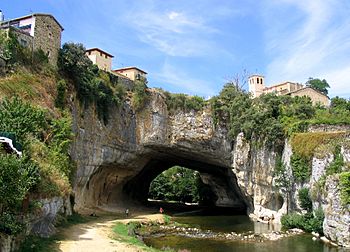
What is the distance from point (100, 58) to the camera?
135ft

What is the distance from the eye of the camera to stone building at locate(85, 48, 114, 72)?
132 feet

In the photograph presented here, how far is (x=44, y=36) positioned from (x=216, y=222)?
21.1 meters

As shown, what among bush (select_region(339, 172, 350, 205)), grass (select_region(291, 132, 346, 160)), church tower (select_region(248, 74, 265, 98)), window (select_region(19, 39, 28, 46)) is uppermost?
church tower (select_region(248, 74, 265, 98))

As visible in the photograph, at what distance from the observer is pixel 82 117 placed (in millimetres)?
31578

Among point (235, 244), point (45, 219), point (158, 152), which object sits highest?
point (158, 152)

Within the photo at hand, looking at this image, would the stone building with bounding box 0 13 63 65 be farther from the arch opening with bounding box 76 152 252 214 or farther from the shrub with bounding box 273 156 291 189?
the shrub with bounding box 273 156 291 189

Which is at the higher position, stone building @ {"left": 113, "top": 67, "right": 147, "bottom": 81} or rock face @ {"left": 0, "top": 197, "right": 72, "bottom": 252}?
stone building @ {"left": 113, "top": 67, "right": 147, "bottom": 81}

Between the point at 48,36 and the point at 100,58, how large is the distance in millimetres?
10808

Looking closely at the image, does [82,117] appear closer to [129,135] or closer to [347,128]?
[129,135]

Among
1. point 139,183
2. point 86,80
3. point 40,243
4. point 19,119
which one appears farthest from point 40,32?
point 139,183

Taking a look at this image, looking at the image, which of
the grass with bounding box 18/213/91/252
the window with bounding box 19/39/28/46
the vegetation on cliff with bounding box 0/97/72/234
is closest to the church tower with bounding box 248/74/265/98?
the window with bounding box 19/39/28/46

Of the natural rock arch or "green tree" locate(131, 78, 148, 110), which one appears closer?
the natural rock arch

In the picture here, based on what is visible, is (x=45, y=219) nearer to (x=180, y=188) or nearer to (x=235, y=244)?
(x=235, y=244)

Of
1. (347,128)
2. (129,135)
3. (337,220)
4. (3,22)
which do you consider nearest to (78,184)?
(129,135)
